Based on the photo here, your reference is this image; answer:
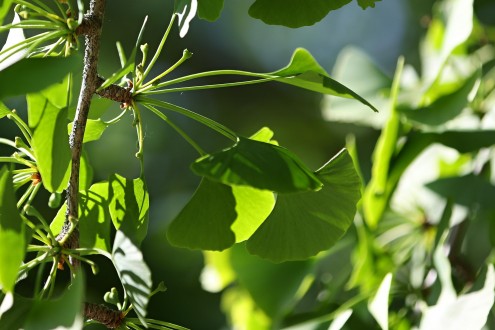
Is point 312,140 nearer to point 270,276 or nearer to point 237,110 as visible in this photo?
point 237,110

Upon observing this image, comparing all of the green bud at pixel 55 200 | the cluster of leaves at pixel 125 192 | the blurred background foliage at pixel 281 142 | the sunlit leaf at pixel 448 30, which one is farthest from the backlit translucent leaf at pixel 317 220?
the sunlit leaf at pixel 448 30

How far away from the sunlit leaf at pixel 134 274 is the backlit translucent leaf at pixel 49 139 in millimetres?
47

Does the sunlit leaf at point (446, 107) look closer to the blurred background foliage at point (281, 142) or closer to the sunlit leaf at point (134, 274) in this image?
the blurred background foliage at point (281, 142)

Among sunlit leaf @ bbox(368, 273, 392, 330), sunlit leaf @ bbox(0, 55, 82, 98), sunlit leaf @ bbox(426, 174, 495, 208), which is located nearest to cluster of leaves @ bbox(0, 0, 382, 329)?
sunlit leaf @ bbox(0, 55, 82, 98)

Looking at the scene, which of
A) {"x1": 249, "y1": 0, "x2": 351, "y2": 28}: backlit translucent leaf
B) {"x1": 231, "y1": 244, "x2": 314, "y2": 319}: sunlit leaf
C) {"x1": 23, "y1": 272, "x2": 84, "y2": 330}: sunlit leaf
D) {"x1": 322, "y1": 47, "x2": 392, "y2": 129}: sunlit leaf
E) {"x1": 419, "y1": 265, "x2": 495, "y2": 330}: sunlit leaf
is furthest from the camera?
{"x1": 322, "y1": 47, "x2": 392, "y2": 129}: sunlit leaf

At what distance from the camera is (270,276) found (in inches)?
27.1

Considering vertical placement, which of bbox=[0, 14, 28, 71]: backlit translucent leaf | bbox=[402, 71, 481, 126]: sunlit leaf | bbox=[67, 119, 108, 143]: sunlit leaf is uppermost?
bbox=[0, 14, 28, 71]: backlit translucent leaf

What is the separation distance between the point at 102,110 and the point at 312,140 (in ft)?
4.72

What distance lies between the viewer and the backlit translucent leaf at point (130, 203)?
1.31 feet

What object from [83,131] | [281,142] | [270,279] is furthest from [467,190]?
[281,142]

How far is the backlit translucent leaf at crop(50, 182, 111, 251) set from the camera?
1.37ft

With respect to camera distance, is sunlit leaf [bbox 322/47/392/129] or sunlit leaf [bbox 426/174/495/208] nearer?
sunlit leaf [bbox 426/174/495/208]

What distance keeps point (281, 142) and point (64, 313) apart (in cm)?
157

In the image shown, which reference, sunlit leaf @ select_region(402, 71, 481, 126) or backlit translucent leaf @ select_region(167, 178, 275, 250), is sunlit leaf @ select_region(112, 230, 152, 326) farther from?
sunlit leaf @ select_region(402, 71, 481, 126)
